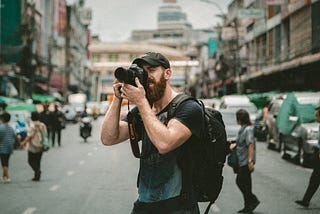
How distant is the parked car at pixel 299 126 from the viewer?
1933 centimetres

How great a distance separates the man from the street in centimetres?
667

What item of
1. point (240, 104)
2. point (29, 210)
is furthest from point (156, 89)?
point (240, 104)

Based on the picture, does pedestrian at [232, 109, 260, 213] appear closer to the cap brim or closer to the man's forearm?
the man's forearm

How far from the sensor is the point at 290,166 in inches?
797

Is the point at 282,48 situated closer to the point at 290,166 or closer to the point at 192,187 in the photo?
the point at 290,166

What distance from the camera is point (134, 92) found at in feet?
14.3

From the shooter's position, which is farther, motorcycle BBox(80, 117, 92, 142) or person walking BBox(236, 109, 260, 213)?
motorcycle BBox(80, 117, 92, 142)

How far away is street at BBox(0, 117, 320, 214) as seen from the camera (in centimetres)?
1180

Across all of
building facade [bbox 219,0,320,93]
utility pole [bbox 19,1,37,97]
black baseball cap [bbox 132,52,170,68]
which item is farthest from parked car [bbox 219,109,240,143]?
utility pole [bbox 19,1,37,97]

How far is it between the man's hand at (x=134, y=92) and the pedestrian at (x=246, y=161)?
7.07 meters

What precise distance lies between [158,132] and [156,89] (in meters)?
0.36

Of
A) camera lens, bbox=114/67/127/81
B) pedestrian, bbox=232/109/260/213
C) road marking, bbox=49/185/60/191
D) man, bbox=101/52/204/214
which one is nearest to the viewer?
camera lens, bbox=114/67/127/81

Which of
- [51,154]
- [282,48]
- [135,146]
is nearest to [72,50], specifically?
[282,48]

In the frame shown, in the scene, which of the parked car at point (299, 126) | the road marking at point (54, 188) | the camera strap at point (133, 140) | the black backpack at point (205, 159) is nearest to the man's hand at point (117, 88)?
the camera strap at point (133, 140)
